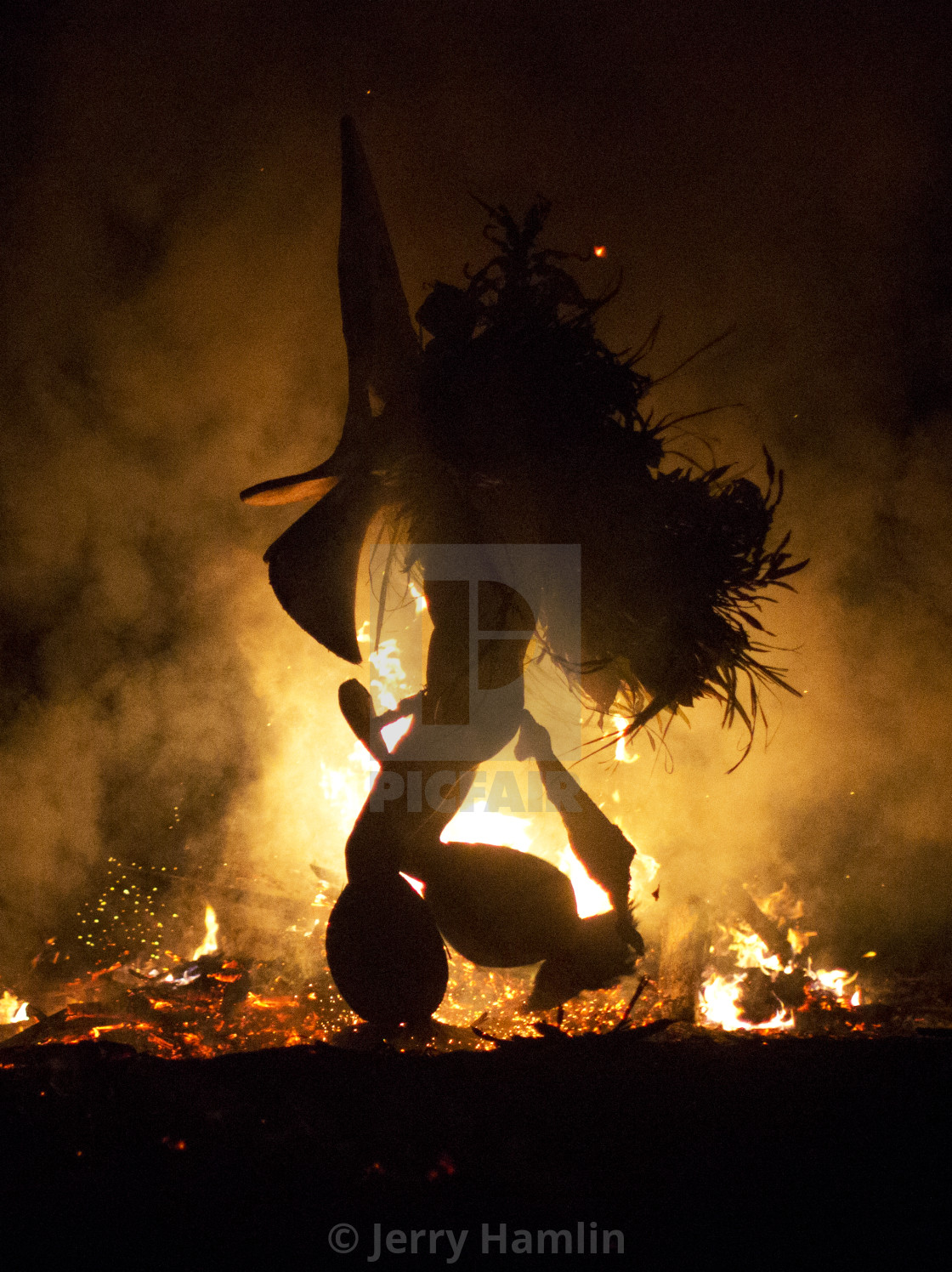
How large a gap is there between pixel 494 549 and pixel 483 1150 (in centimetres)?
119

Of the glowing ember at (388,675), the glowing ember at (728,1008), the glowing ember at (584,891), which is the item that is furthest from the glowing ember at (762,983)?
the glowing ember at (388,675)

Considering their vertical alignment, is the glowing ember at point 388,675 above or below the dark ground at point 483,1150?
above

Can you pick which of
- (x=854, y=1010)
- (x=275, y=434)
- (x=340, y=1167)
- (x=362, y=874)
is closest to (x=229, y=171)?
(x=275, y=434)

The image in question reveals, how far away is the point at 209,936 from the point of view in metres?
2.71

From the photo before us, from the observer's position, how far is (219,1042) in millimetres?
1758

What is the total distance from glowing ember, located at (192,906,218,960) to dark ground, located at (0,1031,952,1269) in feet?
4.88

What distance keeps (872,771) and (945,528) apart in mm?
1236

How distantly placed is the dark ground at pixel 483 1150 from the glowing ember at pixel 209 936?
1.49 meters

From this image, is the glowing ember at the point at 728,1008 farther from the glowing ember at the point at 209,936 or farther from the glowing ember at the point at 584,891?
the glowing ember at the point at 209,936

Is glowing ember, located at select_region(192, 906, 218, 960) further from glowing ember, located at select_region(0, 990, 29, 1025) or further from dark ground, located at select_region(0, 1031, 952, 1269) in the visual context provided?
dark ground, located at select_region(0, 1031, 952, 1269)

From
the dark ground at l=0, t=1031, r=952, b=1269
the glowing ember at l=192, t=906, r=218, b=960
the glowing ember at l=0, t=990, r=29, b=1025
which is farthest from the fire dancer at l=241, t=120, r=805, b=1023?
the glowing ember at l=0, t=990, r=29, b=1025

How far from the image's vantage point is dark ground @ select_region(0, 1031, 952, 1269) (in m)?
0.92

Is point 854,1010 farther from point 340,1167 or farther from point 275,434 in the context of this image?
point 275,434

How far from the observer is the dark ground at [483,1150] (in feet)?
3.02
